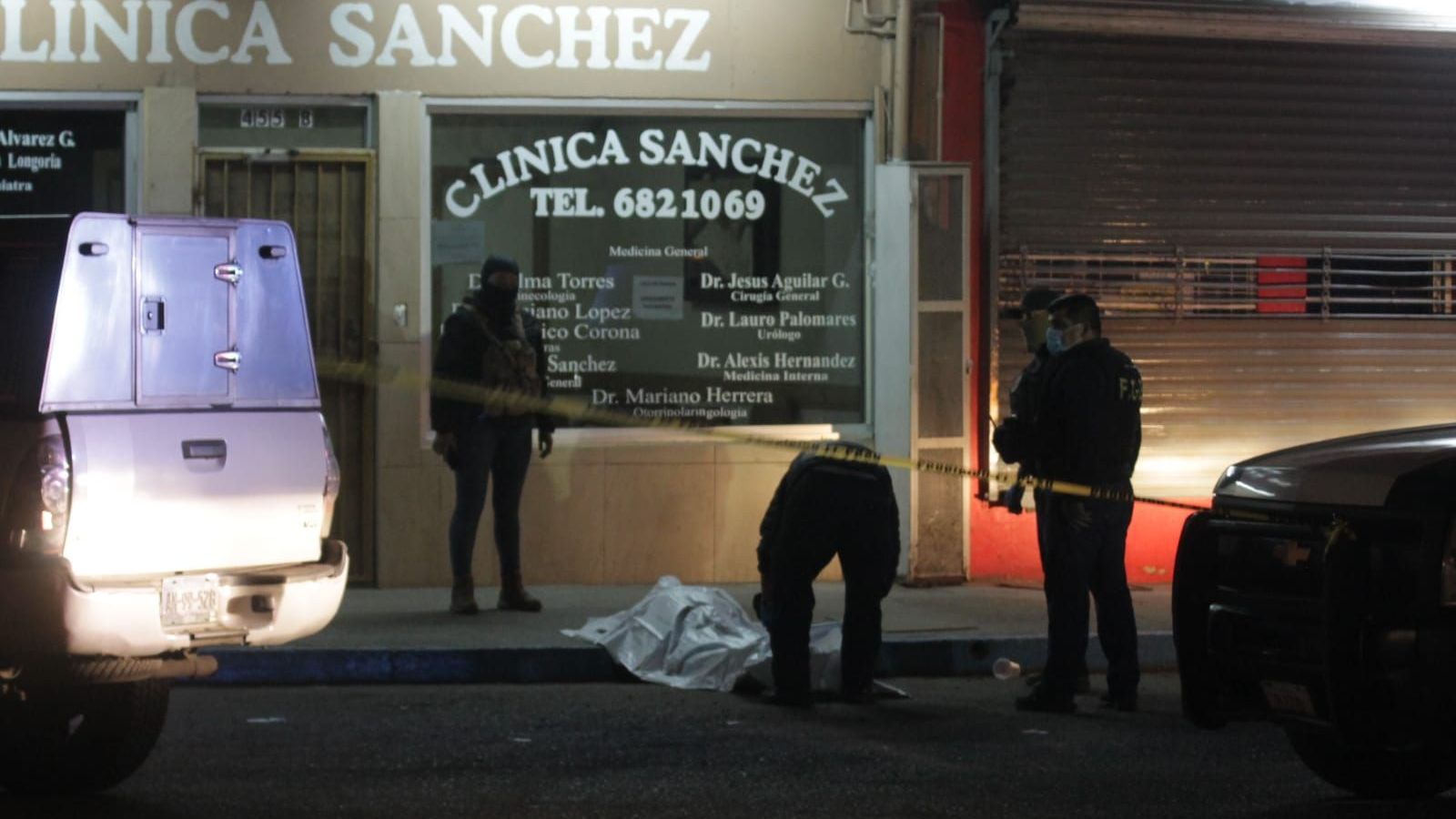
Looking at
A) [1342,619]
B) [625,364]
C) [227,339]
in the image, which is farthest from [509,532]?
[1342,619]

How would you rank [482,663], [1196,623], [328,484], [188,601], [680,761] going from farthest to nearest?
[482,663]
[680,761]
[328,484]
[188,601]
[1196,623]

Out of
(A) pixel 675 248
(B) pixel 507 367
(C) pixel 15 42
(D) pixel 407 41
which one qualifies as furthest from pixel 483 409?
(C) pixel 15 42

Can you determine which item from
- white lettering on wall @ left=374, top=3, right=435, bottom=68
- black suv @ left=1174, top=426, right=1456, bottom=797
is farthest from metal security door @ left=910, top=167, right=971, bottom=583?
black suv @ left=1174, top=426, right=1456, bottom=797

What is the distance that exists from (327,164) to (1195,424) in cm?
553

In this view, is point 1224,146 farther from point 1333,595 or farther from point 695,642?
point 1333,595

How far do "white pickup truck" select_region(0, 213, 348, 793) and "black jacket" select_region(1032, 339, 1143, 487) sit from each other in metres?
3.21

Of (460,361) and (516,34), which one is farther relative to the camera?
(516,34)

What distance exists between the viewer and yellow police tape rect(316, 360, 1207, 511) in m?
8.73

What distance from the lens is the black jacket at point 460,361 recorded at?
1091 cm

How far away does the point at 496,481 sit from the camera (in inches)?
437

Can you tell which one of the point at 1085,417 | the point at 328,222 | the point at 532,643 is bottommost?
the point at 532,643

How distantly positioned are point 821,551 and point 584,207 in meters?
4.21

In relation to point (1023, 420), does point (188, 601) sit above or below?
below

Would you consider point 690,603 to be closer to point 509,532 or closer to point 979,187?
point 509,532
